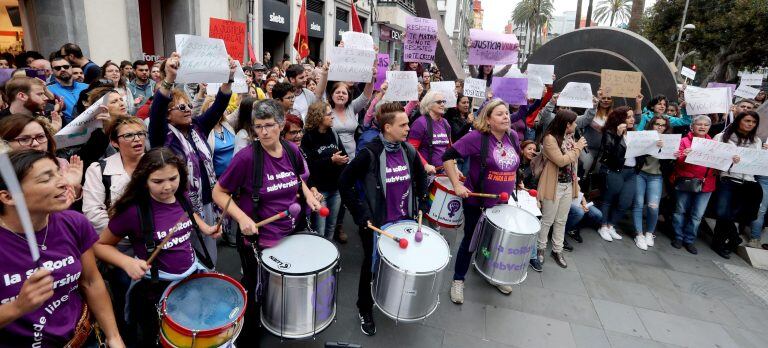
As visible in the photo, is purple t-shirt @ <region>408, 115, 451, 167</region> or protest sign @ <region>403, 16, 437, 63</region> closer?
purple t-shirt @ <region>408, 115, 451, 167</region>

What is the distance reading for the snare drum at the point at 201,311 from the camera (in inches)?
79.0

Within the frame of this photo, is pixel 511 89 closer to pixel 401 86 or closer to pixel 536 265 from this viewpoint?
pixel 401 86

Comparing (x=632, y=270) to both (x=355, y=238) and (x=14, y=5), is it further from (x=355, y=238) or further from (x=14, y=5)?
(x=14, y=5)

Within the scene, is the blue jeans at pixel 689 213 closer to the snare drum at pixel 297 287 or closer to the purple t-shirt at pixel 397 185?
the purple t-shirt at pixel 397 185

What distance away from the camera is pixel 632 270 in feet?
16.6

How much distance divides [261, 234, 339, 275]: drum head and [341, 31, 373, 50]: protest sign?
3.24 m

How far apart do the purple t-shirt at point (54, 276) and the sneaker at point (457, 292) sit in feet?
10.1

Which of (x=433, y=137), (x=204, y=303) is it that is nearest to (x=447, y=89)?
(x=433, y=137)

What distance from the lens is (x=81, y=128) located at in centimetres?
307

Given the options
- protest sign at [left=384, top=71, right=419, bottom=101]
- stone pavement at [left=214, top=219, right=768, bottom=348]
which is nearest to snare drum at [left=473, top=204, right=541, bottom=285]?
stone pavement at [left=214, top=219, right=768, bottom=348]

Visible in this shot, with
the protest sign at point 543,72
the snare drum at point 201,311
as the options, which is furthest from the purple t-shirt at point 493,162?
the protest sign at point 543,72

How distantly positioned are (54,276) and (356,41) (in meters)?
4.39

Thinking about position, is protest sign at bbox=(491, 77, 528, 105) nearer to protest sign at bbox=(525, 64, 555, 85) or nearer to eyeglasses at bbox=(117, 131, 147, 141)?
protest sign at bbox=(525, 64, 555, 85)

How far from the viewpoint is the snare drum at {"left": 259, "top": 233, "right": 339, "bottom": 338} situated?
2506mm
